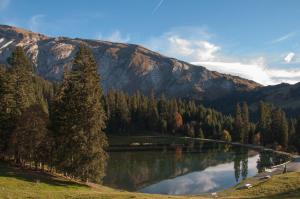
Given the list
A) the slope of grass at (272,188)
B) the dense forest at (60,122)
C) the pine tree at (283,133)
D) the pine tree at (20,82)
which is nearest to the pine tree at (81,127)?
the dense forest at (60,122)

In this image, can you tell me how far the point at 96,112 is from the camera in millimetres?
50375

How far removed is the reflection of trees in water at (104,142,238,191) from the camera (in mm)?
73250

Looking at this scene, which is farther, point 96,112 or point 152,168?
point 152,168

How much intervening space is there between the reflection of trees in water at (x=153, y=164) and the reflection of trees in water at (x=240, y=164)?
2.63 m

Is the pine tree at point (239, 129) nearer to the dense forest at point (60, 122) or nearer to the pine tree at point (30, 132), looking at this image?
the dense forest at point (60, 122)

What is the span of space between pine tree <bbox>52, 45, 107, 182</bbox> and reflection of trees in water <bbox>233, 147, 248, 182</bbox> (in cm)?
3402

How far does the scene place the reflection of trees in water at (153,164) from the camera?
73250 millimetres

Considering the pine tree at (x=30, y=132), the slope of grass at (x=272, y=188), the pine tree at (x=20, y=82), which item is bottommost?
the slope of grass at (x=272, y=188)

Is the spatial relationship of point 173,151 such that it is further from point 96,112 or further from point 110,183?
point 96,112

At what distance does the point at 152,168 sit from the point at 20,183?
48.0m

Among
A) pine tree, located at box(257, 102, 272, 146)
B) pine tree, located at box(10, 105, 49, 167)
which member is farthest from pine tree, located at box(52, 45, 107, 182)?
pine tree, located at box(257, 102, 272, 146)

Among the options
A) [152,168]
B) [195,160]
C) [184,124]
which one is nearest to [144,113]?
[184,124]

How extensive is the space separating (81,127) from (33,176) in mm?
8492

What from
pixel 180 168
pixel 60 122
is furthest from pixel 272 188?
pixel 180 168
